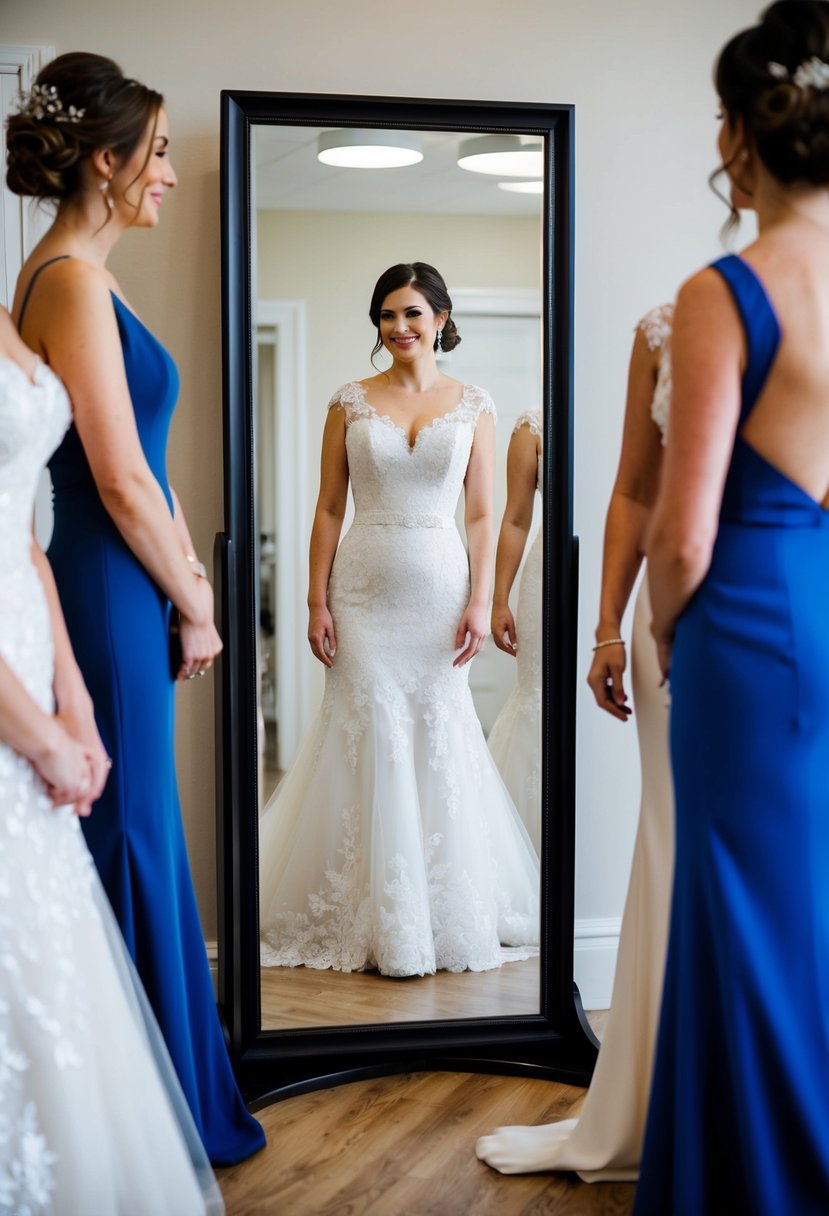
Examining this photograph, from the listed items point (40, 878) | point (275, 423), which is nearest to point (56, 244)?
point (275, 423)

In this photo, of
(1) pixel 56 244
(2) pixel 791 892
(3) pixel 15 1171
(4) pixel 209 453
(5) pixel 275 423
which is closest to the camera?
(3) pixel 15 1171

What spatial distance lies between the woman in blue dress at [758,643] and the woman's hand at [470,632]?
1009 millimetres

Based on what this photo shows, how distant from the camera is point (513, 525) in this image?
2688mm

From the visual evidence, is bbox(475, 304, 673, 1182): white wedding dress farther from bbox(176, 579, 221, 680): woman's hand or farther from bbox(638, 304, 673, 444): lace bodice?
bbox(176, 579, 221, 680): woman's hand

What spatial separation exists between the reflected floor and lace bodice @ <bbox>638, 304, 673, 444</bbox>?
4.52 ft

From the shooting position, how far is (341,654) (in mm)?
2678

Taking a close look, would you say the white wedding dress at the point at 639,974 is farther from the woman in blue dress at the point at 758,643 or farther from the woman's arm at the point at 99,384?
the woman's arm at the point at 99,384

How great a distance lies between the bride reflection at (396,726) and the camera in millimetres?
2629

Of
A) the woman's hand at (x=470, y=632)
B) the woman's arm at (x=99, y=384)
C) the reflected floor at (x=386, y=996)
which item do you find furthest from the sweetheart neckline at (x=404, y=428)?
the reflected floor at (x=386, y=996)

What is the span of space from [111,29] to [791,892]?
7.27 feet

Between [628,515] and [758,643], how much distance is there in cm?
47

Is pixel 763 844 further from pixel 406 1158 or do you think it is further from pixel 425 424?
pixel 425 424

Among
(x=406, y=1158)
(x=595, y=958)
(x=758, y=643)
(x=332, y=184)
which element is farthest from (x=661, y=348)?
(x=595, y=958)

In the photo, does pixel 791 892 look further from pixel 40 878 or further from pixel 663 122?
pixel 663 122
